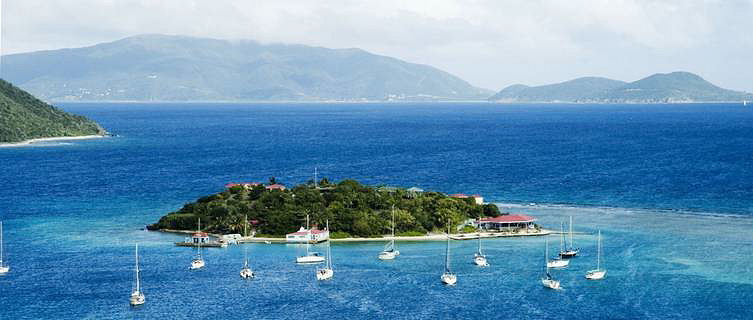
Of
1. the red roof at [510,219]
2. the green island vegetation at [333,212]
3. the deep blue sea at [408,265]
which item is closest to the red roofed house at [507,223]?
the red roof at [510,219]

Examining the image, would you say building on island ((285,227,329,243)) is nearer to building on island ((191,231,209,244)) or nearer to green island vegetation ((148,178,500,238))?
green island vegetation ((148,178,500,238))

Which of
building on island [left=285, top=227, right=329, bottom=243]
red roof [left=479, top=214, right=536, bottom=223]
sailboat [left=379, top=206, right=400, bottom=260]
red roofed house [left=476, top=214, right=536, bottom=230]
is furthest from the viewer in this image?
red roofed house [left=476, top=214, right=536, bottom=230]

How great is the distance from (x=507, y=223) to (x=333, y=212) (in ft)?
67.9

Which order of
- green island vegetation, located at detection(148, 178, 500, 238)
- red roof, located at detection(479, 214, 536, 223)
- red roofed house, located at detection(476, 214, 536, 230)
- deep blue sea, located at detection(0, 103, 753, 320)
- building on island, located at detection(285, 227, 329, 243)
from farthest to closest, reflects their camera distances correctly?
red roofed house, located at detection(476, 214, 536, 230), red roof, located at detection(479, 214, 536, 223), green island vegetation, located at detection(148, 178, 500, 238), building on island, located at detection(285, 227, 329, 243), deep blue sea, located at detection(0, 103, 753, 320)

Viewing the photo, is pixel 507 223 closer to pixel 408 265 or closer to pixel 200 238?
pixel 408 265

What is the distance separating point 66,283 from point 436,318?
113 ft

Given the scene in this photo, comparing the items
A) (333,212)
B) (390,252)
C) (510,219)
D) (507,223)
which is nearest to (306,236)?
(333,212)

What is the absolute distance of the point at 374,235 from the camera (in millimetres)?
114188

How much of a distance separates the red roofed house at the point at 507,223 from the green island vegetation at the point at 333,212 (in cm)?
337

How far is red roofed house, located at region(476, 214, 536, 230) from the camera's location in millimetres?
117250

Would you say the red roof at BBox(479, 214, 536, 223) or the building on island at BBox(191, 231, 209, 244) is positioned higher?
the red roof at BBox(479, 214, 536, 223)

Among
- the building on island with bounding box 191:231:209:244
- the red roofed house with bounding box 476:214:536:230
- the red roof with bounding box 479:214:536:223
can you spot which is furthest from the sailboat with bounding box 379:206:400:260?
the building on island with bounding box 191:231:209:244

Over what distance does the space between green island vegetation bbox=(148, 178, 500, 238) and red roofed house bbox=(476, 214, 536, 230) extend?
337cm

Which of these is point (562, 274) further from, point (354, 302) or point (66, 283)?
point (66, 283)
